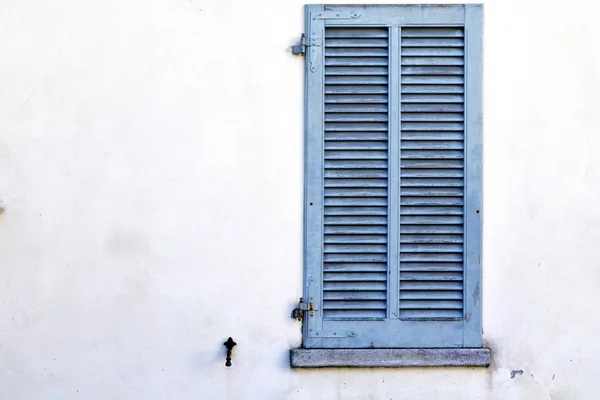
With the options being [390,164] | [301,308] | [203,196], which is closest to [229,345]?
[301,308]

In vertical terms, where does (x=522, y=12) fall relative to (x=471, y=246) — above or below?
above

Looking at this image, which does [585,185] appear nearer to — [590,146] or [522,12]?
[590,146]

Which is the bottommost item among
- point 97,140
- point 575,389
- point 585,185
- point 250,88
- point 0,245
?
point 575,389

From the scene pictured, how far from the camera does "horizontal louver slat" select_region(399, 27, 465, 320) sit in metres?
3.25

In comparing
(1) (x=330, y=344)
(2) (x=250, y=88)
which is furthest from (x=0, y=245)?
(1) (x=330, y=344)

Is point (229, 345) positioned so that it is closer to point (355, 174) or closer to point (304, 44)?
point (355, 174)

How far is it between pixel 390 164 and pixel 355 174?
178 mm

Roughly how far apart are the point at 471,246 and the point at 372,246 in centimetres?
48

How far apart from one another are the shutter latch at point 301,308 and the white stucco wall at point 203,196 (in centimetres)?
5

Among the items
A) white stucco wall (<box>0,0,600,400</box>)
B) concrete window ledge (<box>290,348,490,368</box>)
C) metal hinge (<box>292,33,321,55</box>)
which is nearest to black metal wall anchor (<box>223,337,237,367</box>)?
white stucco wall (<box>0,0,600,400</box>)

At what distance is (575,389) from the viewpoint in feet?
10.7

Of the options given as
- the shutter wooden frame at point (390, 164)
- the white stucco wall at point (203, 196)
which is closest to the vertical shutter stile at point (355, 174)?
the shutter wooden frame at point (390, 164)

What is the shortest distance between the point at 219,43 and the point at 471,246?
159cm

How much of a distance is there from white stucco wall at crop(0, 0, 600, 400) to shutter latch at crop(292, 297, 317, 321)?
5 centimetres
